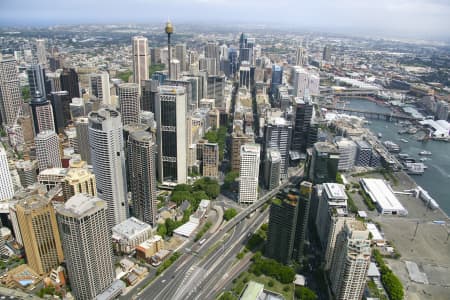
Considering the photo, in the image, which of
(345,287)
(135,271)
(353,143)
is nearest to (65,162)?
(135,271)

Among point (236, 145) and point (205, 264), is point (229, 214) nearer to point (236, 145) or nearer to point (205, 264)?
point (205, 264)

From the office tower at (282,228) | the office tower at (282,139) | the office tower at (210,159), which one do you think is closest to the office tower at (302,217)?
the office tower at (282,228)

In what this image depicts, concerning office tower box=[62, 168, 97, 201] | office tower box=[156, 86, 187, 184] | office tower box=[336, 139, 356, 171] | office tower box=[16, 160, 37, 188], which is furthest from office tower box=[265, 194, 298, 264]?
office tower box=[16, 160, 37, 188]

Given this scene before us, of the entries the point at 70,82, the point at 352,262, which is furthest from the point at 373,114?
the point at 70,82

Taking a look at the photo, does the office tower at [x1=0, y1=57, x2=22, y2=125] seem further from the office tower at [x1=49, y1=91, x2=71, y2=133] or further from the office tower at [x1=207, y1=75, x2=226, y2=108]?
the office tower at [x1=207, y1=75, x2=226, y2=108]

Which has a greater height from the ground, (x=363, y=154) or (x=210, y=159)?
(x=210, y=159)

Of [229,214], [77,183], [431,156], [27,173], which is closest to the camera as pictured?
[77,183]

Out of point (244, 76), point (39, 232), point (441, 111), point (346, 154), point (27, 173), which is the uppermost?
point (244, 76)
